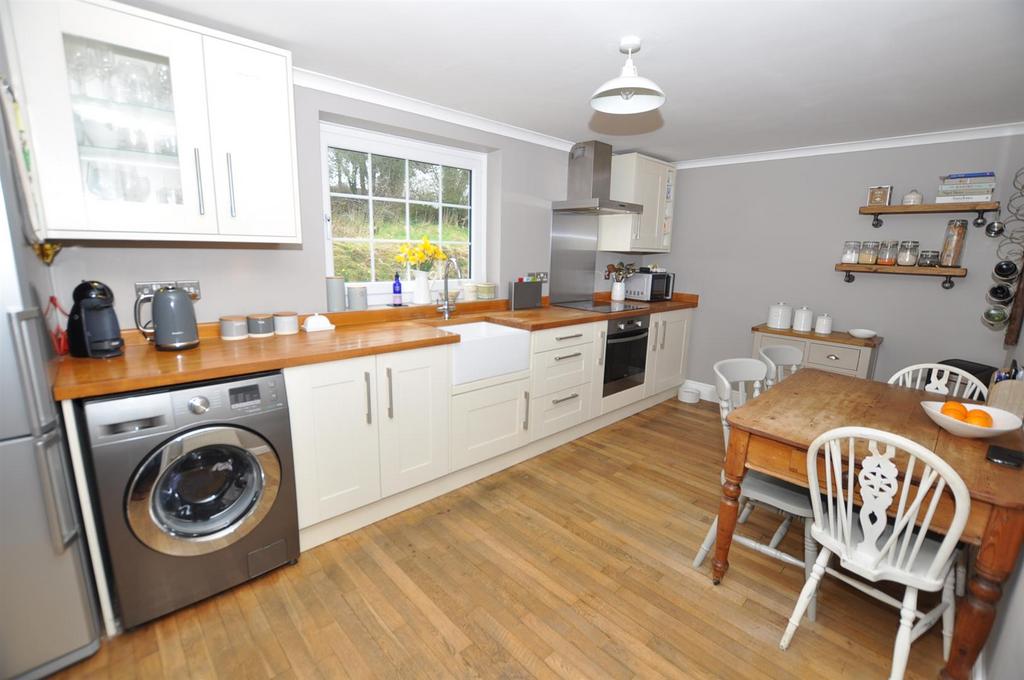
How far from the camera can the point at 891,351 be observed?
344 cm

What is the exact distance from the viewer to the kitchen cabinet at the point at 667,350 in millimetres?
3986

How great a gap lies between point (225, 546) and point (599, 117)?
3.11m

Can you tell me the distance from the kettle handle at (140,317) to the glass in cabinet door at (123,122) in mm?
413

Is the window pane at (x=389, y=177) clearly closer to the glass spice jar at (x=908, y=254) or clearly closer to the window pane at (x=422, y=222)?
the window pane at (x=422, y=222)

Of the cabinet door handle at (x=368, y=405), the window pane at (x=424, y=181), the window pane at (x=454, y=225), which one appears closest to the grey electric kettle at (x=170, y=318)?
the cabinet door handle at (x=368, y=405)

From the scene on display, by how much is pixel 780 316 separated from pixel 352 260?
11.0 ft

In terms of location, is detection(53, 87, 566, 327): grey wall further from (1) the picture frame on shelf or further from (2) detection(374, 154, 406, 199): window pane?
(1) the picture frame on shelf

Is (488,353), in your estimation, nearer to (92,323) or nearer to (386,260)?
(386,260)

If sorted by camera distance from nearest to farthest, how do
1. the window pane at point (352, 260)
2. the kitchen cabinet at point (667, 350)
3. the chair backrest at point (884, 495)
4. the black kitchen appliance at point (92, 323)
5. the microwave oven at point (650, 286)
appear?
Result: 1. the chair backrest at point (884, 495)
2. the black kitchen appliance at point (92, 323)
3. the window pane at point (352, 260)
4. the kitchen cabinet at point (667, 350)
5. the microwave oven at point (650, 286)

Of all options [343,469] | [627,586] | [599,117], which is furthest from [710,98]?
[343,469]

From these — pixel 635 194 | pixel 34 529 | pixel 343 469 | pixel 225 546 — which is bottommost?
pixel 225 546

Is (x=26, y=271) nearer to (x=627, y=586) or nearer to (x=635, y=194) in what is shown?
(x=627, y=586)

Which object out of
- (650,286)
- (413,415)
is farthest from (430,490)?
(650,286)

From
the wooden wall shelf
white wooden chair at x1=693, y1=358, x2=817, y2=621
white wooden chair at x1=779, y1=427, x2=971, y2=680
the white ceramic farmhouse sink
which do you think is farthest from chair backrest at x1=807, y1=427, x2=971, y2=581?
the wooden wall shelf
